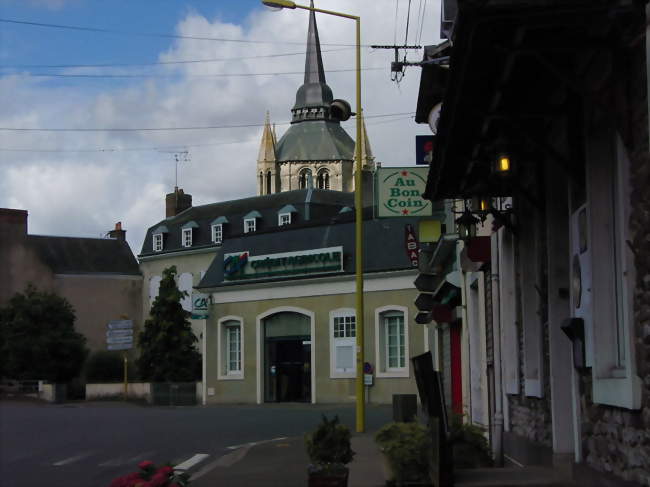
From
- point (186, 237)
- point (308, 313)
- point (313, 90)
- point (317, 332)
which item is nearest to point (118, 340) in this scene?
point (186, 237)

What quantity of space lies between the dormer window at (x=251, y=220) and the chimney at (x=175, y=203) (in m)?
13.5

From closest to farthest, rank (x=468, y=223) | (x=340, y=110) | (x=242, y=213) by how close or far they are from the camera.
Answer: (x=468, y=223), (x=340, y=110), (x=242, y=213)

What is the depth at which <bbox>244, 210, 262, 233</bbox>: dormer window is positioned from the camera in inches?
2931

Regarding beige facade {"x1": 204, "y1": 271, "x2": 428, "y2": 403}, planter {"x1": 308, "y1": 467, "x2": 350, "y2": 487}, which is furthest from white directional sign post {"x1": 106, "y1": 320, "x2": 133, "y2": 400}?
planter {"x1": 308, "y1": 467, "x2": 350, "y2": 487}

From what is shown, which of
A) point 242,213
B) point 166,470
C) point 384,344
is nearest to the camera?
point 166,470

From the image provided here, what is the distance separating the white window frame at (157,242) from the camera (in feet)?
259

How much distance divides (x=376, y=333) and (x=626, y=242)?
37514mm

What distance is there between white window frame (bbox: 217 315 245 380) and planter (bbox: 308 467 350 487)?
126 ft

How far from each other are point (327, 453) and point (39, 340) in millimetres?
46641

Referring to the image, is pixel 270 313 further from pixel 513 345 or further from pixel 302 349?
pixel 513 345

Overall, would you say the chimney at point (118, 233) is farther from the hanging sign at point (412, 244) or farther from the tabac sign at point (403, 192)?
the tabac sign at point (403, 192)

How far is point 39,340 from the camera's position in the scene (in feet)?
180

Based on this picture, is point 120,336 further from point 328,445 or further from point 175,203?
point 328,445

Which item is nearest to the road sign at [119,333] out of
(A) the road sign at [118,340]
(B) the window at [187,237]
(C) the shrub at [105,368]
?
(A) the road sign at [118,340]
